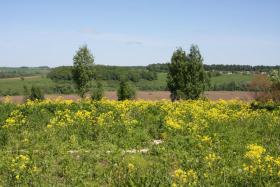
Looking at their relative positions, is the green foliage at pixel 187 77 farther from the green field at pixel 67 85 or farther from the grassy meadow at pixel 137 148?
the green field at pixel 67 85

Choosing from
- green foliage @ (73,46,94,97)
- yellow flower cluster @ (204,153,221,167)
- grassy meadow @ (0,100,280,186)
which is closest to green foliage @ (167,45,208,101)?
green foliage @ (73,46,94,97)

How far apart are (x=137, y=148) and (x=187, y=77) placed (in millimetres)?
40317

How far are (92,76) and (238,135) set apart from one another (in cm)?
4468

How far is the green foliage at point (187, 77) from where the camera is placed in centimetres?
5522

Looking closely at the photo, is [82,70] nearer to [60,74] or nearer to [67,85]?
[67,85]

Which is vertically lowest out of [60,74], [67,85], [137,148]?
[67,85]

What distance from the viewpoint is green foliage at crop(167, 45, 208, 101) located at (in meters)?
55.2

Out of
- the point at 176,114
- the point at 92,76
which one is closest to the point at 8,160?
the point at 176,114

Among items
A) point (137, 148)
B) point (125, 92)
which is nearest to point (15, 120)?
point (137, 148)

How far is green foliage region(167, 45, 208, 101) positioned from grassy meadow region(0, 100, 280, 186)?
1169 inches

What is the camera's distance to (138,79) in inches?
5812

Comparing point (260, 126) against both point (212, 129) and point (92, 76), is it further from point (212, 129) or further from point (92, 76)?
point (92, 76)

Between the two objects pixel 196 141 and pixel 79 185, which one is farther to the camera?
pixel 196 141

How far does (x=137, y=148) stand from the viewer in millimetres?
16438
